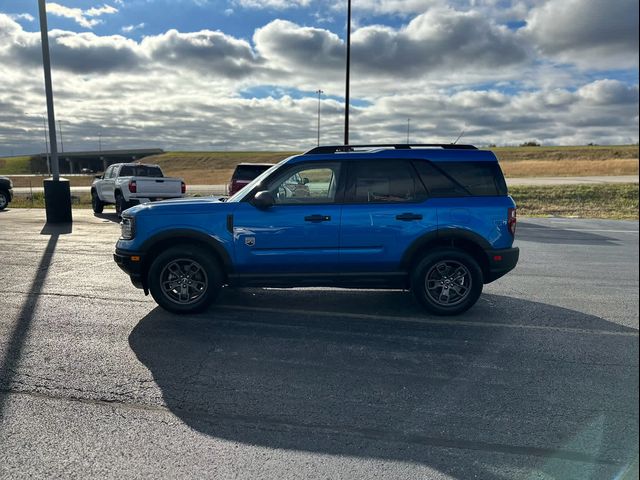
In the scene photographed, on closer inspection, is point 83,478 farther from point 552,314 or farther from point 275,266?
point 552,314

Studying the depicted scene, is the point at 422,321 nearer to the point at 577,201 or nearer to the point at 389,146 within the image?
the point at 389,146

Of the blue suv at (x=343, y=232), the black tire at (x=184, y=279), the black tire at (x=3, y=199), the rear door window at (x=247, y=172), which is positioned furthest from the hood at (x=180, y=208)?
the black tire at (x=3, y=199)

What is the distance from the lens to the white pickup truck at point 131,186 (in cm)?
1475

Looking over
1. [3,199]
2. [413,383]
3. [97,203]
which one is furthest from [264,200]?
[3,199]

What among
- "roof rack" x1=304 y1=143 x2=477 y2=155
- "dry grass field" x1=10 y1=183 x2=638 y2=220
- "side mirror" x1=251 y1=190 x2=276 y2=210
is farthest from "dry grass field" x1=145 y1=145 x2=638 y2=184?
"side mirror" x1=251 y1=190 x2=276 y2=210

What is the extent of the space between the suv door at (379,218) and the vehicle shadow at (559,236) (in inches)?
261

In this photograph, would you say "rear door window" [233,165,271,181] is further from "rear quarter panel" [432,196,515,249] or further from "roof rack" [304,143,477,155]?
"rear quarter panel" [432,196,515,249]

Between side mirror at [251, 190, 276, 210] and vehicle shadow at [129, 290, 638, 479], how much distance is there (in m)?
1.27

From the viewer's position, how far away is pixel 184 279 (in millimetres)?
5336

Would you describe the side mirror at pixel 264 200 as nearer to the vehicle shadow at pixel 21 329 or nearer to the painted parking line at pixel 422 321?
the painted parking line at pixel 422 321

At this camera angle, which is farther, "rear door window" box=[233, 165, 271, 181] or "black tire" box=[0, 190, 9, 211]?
"black tire" box=[0, 190, 9, 211]

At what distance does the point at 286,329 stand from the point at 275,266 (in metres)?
0.74

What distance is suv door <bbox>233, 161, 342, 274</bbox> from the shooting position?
16.9 feet

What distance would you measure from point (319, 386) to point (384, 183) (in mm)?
2556
